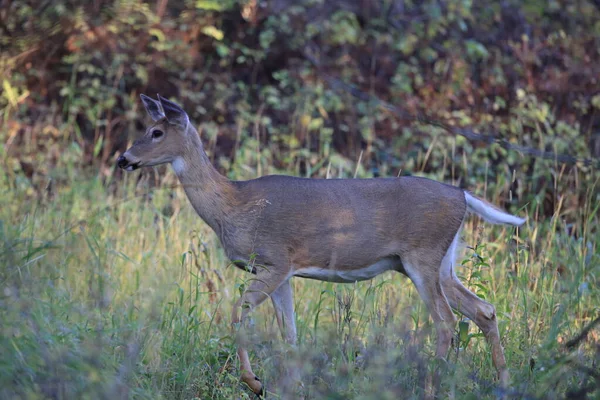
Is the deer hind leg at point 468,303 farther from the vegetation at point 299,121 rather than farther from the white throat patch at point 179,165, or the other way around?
the white throat patch at point 179,165

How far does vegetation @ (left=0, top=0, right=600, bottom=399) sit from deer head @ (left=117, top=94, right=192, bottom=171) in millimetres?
772

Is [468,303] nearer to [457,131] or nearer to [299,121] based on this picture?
[457,131]

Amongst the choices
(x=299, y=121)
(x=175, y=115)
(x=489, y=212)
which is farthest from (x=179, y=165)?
(x=299, y=121)

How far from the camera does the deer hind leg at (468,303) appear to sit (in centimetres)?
526

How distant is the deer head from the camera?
220 inches

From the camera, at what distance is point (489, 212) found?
5.49 metres

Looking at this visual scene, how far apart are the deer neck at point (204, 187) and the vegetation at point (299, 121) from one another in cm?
60

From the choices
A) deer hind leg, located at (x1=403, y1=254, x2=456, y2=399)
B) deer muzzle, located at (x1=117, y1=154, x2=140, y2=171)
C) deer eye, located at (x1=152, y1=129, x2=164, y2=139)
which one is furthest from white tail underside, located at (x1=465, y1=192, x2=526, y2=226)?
deer muzzle, located at (x1=117, y1=154, x2=140, y2=171)

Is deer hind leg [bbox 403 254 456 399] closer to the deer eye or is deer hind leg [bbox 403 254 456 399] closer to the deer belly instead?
the deer belly

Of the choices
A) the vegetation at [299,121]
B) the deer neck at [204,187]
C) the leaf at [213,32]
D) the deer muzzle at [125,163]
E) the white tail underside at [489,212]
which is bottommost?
the vegetation at [299,121]

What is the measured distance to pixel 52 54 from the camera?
10.9 metres

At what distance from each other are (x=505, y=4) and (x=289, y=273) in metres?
7.45

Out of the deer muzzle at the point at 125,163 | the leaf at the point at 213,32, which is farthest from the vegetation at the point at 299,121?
the deer muzzle at the point at 125,163

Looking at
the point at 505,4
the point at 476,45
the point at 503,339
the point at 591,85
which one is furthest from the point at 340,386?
the point at 505,4
